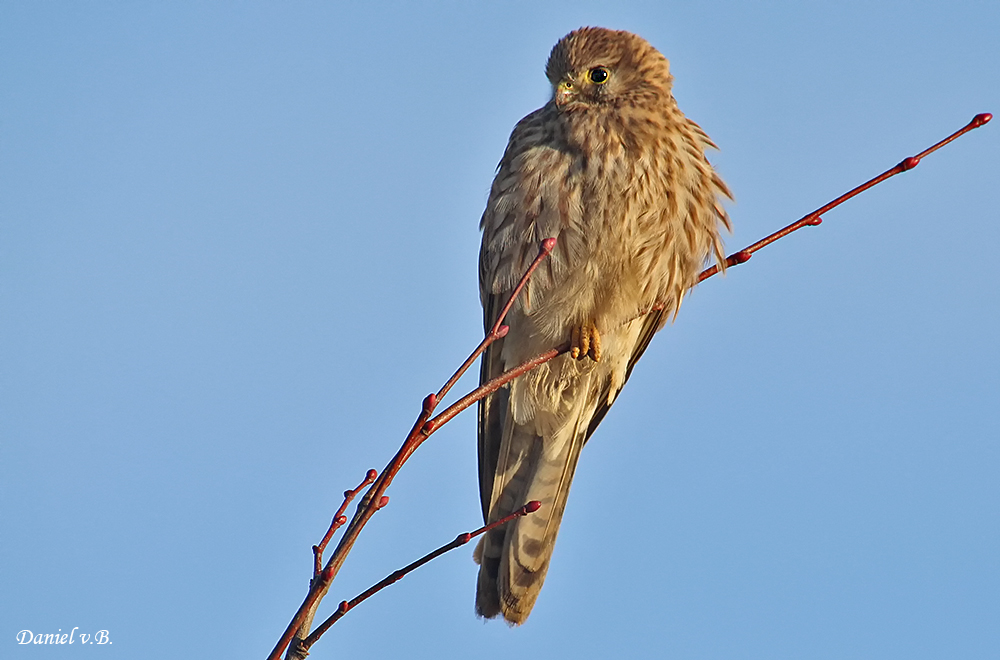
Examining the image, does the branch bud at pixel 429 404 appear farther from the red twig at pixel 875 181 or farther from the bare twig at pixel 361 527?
Result: the red twig at pixel 875 181

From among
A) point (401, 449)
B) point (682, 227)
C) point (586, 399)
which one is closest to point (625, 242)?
point (682, 227)

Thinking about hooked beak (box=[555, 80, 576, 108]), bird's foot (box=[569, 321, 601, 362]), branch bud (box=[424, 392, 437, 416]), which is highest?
hooked beak (box=[555, 80, 576, 108])

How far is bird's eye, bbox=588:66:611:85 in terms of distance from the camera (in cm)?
480

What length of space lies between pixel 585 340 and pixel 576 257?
349 millimetres

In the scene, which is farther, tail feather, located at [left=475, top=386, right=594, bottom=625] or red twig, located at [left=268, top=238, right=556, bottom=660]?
tail feather, located at [left=475, top=386, right=594, bottom=625]

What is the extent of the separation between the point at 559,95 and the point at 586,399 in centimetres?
135

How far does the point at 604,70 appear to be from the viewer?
4.83 meters

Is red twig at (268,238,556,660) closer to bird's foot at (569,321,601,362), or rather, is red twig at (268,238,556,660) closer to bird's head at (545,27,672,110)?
bird's foot at (569,321,601,362)

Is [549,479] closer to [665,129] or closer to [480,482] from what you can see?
[480,482]

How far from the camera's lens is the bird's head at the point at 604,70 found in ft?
15.5

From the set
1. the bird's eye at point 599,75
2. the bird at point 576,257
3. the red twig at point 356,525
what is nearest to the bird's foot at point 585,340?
the bird at point 576,257

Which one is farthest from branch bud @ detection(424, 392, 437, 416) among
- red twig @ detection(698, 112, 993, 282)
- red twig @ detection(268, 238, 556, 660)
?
red twig @ detection(698, 112, 993, 282)

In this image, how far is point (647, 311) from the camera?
455 cm

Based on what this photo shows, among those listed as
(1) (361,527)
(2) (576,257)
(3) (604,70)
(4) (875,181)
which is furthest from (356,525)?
(3) (604,70)
